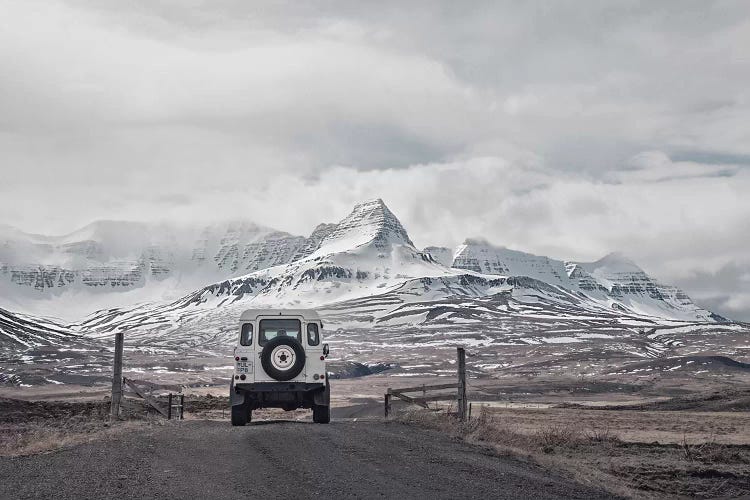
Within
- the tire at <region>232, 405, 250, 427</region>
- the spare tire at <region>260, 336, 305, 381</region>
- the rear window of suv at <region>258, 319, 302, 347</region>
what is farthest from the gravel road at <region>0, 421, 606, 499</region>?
the rear window of suv at <region>258, 319, 302, 347</region>

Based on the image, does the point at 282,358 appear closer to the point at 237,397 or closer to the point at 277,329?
the point at 277,329

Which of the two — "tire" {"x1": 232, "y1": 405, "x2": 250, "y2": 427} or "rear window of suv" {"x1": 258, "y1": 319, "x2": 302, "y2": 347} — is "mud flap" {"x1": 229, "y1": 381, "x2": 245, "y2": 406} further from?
"rear window of suv" {"x1": 258, "y1": 319, "x2": 302, "y2": 347}

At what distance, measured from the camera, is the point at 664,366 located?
586 feet

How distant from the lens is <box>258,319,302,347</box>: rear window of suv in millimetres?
29453

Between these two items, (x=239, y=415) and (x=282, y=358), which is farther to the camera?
(x=239, y=415)

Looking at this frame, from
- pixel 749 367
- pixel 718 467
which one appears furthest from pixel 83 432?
pixel 749 367

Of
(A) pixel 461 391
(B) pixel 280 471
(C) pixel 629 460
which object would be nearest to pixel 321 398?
(A) pixel 461 391

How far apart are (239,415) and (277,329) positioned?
328 cm

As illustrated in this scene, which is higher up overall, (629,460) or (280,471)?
(280,471)

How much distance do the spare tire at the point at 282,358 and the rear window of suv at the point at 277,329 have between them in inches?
29.2

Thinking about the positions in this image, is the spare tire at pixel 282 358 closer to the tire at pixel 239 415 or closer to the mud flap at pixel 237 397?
the mud flap at pixel 237 397

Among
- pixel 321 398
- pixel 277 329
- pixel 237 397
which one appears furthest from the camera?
pixel 277 329

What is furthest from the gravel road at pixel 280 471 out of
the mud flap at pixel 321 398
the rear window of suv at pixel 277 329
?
the rear window of suv at pixel 277 329

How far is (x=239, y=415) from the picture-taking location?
95.3 ft
